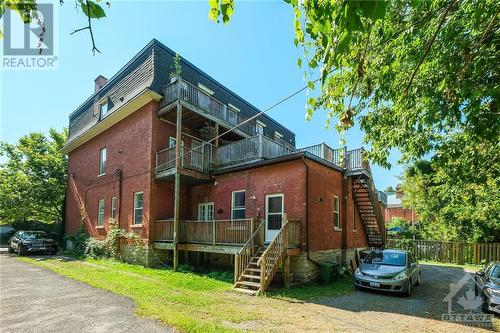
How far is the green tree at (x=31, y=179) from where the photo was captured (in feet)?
81.5

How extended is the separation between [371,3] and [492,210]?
2315 centimetres

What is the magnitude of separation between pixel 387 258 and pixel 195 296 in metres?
7.71

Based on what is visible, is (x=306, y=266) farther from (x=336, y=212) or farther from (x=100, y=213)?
(x=100, y=213)

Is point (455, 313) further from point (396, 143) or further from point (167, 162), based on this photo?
point (167, 162)

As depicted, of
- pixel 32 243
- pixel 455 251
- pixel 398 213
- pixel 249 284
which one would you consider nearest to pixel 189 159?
pixel 249 284

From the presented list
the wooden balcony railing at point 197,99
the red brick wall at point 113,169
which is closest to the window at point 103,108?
the red brick wall at point 113,169

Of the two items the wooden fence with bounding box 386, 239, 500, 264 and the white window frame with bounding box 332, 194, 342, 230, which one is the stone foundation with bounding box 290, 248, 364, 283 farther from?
the wooden fence with bounding box 386, 239, 500, 264

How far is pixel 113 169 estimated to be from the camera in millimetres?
18953

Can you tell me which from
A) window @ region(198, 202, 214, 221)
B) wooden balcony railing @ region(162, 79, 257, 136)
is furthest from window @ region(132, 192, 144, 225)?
wooden balcony railing @ region(162, 79, 257, 136)

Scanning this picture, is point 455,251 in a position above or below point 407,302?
below

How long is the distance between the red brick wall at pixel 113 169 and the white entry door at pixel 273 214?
20.6ft

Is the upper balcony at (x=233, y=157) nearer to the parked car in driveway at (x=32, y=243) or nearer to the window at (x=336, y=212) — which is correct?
the window at (x=336, y=212)

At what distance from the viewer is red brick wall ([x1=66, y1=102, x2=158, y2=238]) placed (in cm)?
1617

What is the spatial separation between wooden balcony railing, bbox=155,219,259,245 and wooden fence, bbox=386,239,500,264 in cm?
1729
